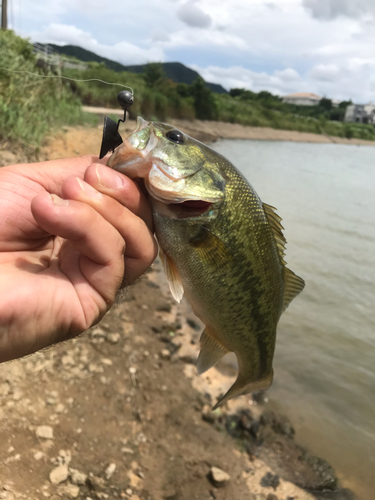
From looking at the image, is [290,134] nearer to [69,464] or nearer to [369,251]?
[369,251]

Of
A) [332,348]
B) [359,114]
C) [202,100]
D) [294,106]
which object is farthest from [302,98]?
[332,348]

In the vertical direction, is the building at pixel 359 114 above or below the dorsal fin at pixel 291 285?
above

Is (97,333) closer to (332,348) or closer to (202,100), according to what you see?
(332,348)

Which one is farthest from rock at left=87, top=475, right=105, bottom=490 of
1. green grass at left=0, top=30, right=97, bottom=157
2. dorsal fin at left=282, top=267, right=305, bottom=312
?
green grass at left=0, top=30, right=97, bottom=157

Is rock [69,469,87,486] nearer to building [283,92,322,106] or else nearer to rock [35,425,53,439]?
rock [35,425,53,439]

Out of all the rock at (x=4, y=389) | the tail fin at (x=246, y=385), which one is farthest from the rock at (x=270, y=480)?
the rock at (x=4, y=389)

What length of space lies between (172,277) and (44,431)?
1.86 m

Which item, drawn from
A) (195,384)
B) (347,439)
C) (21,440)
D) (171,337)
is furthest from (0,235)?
(347,439)

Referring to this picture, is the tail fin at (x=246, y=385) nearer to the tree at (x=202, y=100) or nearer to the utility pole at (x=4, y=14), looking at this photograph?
the utility pole at (x=4, y=14)

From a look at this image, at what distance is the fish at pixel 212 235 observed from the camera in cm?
166

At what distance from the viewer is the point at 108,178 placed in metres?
1.53

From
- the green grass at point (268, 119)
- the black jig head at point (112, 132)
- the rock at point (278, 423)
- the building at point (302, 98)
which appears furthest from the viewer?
the building at point (302, 98)

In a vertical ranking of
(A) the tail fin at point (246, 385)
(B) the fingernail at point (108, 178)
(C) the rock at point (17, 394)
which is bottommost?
(C) the rock at point (17, 394)

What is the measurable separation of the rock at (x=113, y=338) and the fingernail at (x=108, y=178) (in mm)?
2929
